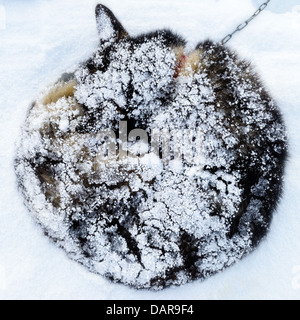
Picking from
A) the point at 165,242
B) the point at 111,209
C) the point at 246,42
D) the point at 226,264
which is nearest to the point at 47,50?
the point at 111,209

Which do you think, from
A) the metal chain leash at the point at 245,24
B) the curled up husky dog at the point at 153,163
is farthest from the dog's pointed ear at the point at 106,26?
the metal chain leash at the point at 245,24

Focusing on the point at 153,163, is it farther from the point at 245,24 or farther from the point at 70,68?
the point at 245,24

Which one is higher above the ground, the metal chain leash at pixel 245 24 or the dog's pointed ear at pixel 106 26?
the dog's pointed ear at pixel 106 26

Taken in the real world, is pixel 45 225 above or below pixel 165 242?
above

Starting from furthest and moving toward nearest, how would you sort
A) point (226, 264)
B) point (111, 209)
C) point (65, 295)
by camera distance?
point (65, 295) → point (226, 264) → point (111, 209)

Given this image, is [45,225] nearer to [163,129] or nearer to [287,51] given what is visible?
[163,129]

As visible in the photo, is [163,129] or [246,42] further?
[246,42]

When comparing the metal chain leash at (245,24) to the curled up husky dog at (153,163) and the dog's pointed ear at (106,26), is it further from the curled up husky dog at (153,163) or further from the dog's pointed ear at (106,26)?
the dog's pointed ear at (106,26)
